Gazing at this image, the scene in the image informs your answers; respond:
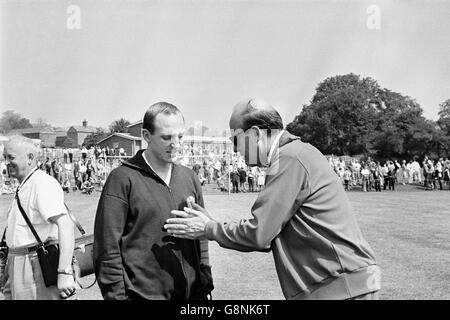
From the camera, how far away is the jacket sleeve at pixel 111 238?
2820 millimetres

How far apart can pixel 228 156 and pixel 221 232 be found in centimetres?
2678

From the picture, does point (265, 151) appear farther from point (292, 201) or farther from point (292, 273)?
point (292, 273)

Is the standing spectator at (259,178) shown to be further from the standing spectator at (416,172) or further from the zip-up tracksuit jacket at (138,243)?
the zip-up tracksuit jacket at (138,243)

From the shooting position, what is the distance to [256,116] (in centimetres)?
258

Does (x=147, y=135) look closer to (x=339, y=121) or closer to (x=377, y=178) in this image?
(x=377, y=178)

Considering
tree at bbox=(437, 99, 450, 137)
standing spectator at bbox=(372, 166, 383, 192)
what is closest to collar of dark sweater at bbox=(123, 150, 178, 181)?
standing spectator at bbox=(372, 166, 383, 192)

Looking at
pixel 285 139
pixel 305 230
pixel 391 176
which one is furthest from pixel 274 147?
pixel 391 176

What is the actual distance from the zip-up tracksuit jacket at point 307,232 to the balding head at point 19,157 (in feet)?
5.86

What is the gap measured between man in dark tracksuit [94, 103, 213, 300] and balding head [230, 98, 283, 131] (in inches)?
22.6

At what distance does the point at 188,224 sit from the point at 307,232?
26.1 inches

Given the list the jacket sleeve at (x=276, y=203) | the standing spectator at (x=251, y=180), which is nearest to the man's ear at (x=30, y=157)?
the jacket sleeve at (x=276, y=203)

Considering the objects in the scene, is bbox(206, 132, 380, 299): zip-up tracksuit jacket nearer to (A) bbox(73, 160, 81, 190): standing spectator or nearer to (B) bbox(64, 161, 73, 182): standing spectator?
(A) bbox(73, 160, 81, 190): standing spectator
